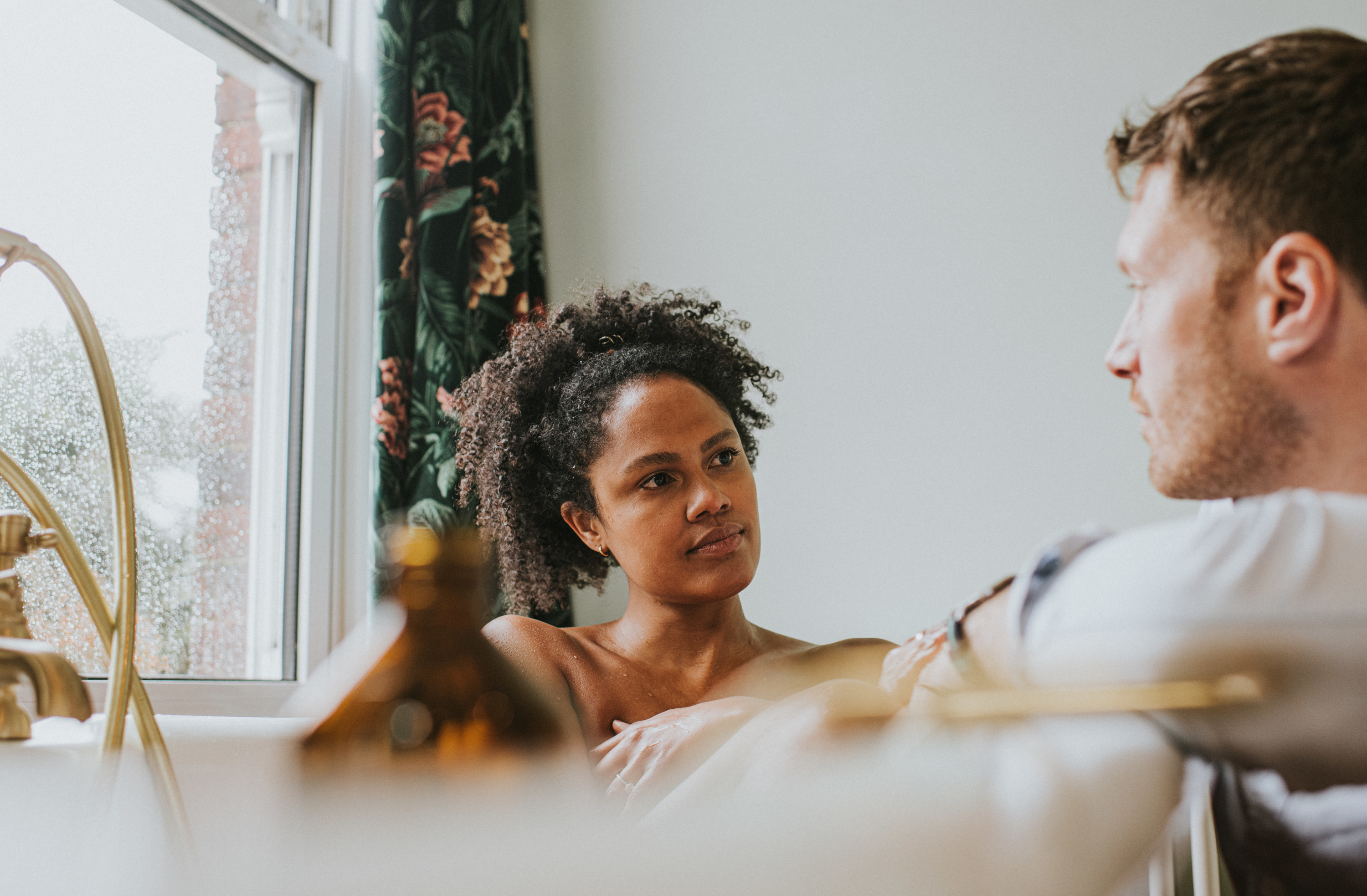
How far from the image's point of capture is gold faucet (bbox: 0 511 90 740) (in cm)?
68

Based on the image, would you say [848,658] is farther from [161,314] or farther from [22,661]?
[161,314]

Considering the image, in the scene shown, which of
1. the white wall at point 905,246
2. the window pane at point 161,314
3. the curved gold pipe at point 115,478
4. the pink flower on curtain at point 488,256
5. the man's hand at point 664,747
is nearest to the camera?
the man's hand at point 664,747

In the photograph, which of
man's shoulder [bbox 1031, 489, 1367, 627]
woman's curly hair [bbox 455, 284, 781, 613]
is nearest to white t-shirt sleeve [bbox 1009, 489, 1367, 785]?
man's shoulder [bbox 1031, 489, 1367, 627]

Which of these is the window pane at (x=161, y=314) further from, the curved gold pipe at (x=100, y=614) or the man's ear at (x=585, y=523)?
the man's ear at (x=585, y=523)

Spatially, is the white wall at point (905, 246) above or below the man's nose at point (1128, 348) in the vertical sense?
above

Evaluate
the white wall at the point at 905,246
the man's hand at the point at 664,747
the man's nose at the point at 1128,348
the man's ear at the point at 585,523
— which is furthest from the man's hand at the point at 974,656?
the white wall at the point at 905,246

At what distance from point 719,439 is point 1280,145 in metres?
0.71

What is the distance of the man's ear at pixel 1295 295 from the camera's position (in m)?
0.55

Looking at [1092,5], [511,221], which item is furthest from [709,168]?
[1092,5]

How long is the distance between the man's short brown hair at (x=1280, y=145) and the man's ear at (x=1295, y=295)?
0.01 metres

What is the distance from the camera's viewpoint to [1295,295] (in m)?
0.56

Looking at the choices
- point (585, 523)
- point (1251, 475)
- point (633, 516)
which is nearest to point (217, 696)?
point (585, 523)

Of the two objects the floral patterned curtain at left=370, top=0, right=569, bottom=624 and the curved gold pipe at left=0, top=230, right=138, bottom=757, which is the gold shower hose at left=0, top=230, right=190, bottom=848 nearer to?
the curved gold pipe at left=0, top=230, right=138, bottom=757

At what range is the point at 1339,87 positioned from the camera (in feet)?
1.96
